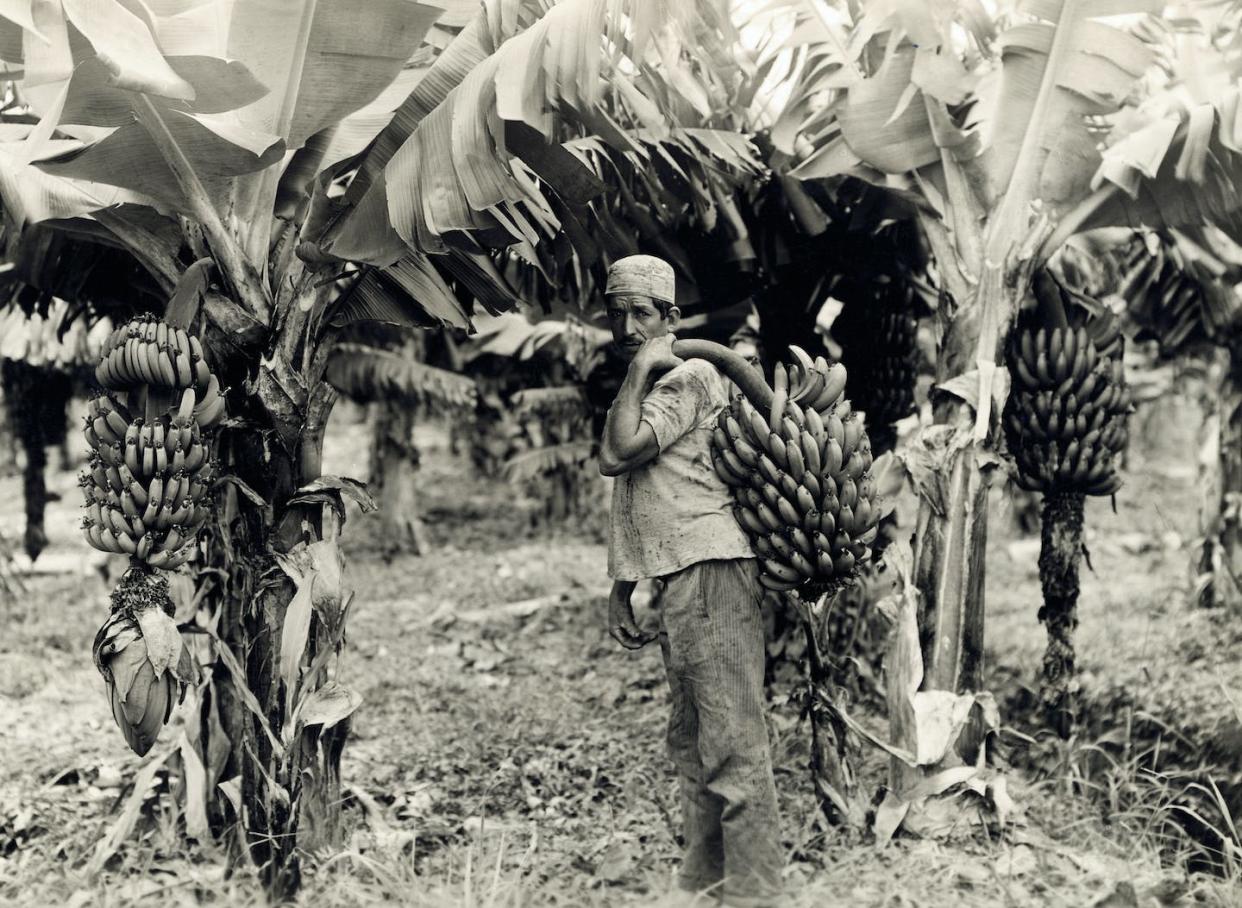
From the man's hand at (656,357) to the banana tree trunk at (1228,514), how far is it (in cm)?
501

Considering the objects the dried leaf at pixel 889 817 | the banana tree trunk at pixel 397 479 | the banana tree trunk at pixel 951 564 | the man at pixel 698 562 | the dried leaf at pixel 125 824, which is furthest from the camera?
the banana tree trunk at pixel 397 479

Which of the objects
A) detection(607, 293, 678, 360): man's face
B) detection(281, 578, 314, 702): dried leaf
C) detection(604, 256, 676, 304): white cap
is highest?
detection(604, 256, 676, 304): white cap

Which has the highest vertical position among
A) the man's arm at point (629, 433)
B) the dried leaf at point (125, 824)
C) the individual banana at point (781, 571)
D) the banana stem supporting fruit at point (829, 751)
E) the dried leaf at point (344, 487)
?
the man's arm at point (629, 433)

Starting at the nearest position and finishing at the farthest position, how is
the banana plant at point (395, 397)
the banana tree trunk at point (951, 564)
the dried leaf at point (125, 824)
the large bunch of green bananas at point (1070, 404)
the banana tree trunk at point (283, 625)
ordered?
the banana tree trunk at point (283, 625)
the dried leaf at point (125, 824)
the banana tree trunk at point (951, 564)
the large bunch of green bananas at point (1070, 404)
the banana plant at point (395, 397)

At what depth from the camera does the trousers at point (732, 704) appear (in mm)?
3449

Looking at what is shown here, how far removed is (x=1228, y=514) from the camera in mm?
7199

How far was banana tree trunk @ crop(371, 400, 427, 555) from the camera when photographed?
1030cm

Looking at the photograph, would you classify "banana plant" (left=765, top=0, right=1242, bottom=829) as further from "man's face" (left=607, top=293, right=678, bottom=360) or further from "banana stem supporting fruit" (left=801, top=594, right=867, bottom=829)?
"man's face" (left=607, top=293, right=678, bottom=360)

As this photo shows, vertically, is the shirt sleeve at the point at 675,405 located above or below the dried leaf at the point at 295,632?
above

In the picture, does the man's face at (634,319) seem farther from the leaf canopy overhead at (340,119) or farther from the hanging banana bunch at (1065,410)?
the hanging banana bunch at (1065,410)

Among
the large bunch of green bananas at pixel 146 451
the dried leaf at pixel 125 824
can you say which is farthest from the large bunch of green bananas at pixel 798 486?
the dried leaf at pixel 125 824

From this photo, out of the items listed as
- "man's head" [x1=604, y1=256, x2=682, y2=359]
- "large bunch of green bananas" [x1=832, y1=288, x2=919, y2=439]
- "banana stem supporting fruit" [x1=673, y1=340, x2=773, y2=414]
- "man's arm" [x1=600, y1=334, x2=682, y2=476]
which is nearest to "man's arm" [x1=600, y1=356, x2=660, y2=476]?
"man's arm" [x1=600, y1=334, x2=682, y2=476]

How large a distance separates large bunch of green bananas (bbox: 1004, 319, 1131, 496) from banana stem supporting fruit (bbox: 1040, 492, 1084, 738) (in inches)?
5.8

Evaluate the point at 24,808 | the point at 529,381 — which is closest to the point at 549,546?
the point at 529,381
